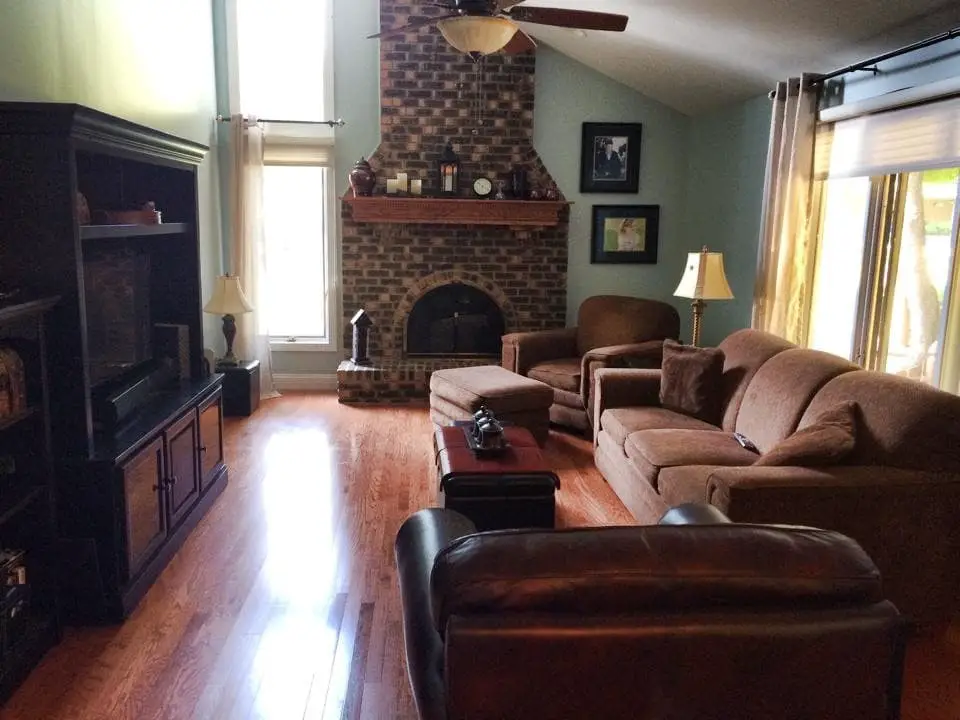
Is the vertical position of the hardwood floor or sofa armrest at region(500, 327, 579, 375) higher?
sofa armrest at region(500, 327, 579, 375)

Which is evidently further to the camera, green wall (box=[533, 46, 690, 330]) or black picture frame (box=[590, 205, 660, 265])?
black picture frame (box=[590, 205, 660, 265])

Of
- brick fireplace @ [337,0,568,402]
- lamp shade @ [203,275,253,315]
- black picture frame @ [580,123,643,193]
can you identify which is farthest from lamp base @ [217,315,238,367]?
black picture frame @ [580,123,643,193]

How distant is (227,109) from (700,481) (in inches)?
196

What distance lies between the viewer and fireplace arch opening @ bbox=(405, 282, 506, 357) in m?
6.68

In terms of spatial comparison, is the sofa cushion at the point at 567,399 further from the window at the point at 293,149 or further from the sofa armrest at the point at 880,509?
the sofa armrest at the point at 880,509

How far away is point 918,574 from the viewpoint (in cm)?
282

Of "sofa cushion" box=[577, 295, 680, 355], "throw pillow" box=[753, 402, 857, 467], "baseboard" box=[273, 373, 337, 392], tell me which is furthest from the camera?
"baseboard" box=[273, 373, 337, 392]

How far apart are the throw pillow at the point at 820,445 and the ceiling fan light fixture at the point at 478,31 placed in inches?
77.0

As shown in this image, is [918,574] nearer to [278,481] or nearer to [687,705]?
[687,705]

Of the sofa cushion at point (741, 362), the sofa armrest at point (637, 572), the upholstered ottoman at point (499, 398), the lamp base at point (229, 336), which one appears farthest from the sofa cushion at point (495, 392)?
the sofa armrest at point (637, 572)

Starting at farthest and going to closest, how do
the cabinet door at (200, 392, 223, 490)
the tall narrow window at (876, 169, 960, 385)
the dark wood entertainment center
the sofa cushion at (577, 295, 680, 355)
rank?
1. the sofa cushion at (577, 295, 680, 355)
2. the cabinet door at (200, 392, 223, 490)
3. the tall narrow window at (876, 169, 960, 385)
4. the dark wood entertainment center

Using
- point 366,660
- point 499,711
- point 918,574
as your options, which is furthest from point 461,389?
point 499,711

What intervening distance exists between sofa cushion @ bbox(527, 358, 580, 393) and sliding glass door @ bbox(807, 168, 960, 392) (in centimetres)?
160

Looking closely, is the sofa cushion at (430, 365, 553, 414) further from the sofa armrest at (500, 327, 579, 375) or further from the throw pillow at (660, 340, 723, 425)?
the throw pillow at (660, 340, 723, 425)
